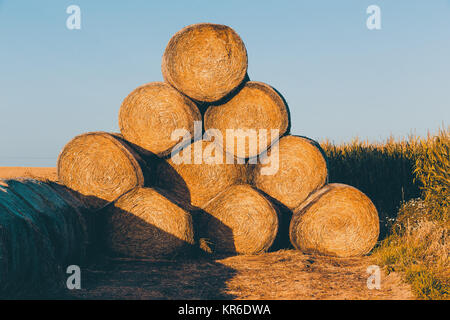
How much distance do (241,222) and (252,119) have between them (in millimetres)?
1596

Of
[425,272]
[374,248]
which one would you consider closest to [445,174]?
[374,248]

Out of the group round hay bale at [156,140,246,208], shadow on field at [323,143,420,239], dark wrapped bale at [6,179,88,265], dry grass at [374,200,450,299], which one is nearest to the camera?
dry grass at [374,200,450,299]

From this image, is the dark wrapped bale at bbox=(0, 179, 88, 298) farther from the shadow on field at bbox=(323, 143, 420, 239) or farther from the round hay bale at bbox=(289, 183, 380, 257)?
the shadow on field at bbox=(323, 143, 420, 239)

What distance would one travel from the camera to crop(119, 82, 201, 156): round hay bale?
6957mm

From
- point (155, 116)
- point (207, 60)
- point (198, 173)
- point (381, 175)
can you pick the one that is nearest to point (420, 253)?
point (198, 173)

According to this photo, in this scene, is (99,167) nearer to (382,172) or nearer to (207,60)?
(207,60)

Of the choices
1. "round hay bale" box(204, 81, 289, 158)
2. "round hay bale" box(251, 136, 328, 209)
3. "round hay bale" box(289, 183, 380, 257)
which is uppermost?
"round hay bale" box(204, 81, 289, 158)

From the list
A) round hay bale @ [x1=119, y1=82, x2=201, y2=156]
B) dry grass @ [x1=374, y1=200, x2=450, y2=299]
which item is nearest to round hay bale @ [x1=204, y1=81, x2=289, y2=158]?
round hay bale @ [x1=119, y1=82, x2=201, y2=156]

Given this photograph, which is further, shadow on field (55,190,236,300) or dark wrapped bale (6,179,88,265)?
dark wrapped bale (6,179,88,265)

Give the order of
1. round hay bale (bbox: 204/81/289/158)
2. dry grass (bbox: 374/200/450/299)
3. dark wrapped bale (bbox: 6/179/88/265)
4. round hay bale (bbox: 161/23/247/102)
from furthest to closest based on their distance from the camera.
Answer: round hay bale (bbox: 204/81/289/158) → round hay bale (bbox: 161/23/247/102) → dark wrapped bale (bbox: 6/179/88/265) → dry grass (bbox: 374/200/450/299)

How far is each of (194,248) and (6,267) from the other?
9.46 ft

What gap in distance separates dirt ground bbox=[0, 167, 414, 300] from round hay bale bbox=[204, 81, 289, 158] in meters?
1.72

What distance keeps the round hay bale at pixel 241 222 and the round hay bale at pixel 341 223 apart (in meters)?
0.59
